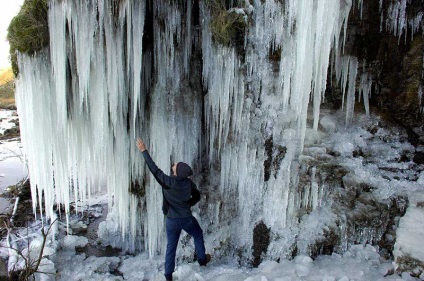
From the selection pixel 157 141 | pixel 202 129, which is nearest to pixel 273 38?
pixel 202 129

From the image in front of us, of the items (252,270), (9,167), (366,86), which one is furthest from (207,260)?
(9,167)

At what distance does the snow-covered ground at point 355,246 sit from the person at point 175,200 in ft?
1.92

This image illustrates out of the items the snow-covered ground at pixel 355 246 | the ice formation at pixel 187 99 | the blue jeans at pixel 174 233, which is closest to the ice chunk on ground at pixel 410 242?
the snow-covered ground at pixel 355 246

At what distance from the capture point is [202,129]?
6129 millimetres

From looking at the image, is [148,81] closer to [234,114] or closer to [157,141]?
[157,141]

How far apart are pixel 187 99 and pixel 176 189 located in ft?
6.18

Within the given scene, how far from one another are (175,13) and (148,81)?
1.20 metres

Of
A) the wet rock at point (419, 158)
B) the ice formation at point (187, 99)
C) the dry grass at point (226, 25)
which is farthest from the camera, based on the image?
the dry grass at point (226, 25)

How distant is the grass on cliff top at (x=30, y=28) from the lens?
457 centimetres

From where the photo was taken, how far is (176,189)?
177 inches

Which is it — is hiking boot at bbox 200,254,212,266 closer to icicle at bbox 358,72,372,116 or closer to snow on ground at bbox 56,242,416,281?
snow on ground at bbox 56,242,416,281

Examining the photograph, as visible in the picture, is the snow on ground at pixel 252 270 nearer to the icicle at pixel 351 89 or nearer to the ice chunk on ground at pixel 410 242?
the ice chunk on ground at pixel 410 242

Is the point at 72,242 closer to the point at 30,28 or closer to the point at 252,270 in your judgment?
the point at 252,270

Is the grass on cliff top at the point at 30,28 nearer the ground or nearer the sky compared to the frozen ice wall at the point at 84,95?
nearer the sky
